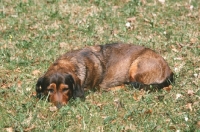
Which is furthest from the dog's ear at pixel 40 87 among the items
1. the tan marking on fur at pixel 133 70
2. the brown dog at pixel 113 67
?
the tan marking on fur at pixel 133 70

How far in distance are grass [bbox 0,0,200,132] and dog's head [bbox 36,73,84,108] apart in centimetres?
13

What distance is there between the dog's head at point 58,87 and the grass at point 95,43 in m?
A: 0.13

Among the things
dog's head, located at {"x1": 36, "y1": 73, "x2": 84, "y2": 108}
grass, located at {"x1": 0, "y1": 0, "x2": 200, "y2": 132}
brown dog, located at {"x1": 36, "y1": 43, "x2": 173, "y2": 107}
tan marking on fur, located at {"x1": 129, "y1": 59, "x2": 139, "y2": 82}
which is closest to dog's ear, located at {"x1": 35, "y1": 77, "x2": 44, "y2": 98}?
dog's head, located at {"x1": 36, "y1": 73, "x2": 84, "y2": 108}

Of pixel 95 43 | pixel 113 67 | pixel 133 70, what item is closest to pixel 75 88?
pixel 113 67

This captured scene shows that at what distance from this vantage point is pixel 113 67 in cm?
706

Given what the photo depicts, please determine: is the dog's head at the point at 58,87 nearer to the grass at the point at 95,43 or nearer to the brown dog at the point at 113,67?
the grass at the point at 95,43

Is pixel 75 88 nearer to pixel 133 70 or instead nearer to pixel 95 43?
pixel 133 70

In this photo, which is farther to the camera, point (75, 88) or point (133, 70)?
point (133, 70)

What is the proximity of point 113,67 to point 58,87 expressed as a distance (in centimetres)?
162

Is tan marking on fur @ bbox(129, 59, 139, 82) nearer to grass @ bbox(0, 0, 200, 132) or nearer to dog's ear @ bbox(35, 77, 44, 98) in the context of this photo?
grass @ bbox(0, 0, 200, 132)

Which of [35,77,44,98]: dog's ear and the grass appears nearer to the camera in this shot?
the grass

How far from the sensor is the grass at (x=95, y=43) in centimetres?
558

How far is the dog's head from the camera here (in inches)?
226

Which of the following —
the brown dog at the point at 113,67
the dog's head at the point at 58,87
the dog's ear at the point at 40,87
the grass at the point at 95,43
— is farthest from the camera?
the brown dog at the point at 113,67
